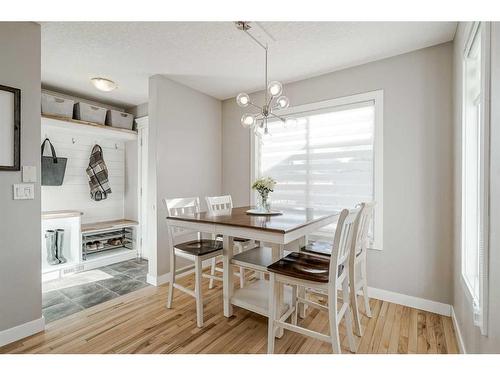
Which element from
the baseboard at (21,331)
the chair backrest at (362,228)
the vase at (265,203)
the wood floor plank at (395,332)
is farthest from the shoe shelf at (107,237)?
the wood floor plank at (395,332)

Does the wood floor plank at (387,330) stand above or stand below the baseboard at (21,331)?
below

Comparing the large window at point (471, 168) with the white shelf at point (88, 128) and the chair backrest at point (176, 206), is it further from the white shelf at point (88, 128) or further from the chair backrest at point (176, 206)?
the white shelf at point (88, 128)

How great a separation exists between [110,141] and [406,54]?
4.07m

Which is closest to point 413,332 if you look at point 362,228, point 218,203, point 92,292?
point 362,228

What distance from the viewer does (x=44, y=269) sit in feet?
10.2

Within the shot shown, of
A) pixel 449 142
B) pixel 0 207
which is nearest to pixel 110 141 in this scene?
pixel 0 207

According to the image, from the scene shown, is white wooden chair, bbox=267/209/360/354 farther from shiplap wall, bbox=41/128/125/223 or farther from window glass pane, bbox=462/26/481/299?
shiplap wall, bbox=41/128/125/223

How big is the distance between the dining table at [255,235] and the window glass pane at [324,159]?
0.69 m

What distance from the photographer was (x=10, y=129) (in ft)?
6.08

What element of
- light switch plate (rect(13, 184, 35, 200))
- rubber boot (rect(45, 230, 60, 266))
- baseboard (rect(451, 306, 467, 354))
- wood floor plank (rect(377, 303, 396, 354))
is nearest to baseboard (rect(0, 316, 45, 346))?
light switch plate (rect(13, 184, 35, 200))

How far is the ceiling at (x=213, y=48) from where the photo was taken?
6.89 feet

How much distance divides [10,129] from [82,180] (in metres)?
2.22

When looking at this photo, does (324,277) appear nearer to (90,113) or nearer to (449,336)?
(449,336)
